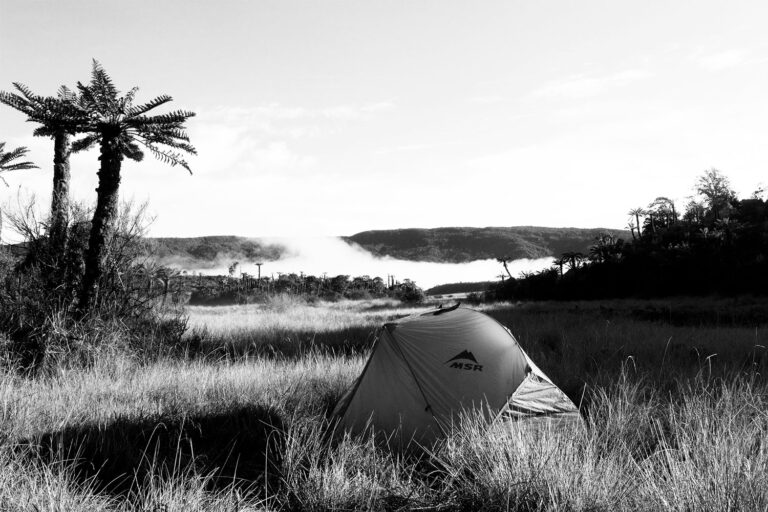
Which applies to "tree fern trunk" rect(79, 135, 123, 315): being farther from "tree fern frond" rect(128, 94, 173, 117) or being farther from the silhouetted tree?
the silhouetted tree

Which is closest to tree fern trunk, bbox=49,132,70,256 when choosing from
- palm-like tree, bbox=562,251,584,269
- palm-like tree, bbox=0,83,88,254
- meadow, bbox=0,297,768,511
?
palm-like tree, bbox=0,83,88,254

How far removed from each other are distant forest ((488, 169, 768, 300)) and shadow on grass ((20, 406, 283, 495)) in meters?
30.1

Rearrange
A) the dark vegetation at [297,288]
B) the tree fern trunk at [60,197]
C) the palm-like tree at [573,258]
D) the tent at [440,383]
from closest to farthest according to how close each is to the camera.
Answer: the tent at [440,383] → the tree fern trunk at [60,197] → the palm-like tree at [573,258] → the dark vegetation at [297,288]

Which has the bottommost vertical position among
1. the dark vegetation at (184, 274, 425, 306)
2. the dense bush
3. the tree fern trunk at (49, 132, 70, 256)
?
the dark vegetation at (184, 274, 425, 306)

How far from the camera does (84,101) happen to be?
1123cm

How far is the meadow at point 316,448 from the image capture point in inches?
175

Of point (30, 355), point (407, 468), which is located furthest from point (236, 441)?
point (30, 355)

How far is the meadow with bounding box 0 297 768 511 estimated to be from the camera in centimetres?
445

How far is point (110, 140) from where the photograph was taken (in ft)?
38.0

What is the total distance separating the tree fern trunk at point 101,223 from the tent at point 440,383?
6682mm

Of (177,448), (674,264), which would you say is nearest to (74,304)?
(177,448)

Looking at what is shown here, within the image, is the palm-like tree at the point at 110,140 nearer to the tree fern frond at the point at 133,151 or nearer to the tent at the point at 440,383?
the tree fern frond at the point at 133,151

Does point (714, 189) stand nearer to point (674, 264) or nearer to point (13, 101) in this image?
point (674, 264)

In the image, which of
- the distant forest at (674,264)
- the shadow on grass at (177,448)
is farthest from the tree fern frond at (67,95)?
the distant forest at (674,264)
